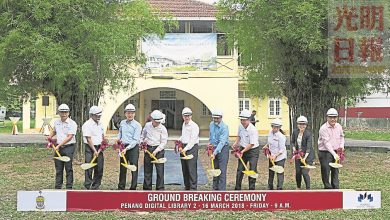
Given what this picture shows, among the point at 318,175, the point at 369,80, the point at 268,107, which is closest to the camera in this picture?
the point at 318,175

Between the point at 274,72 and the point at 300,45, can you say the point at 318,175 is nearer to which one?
the point at 300,45

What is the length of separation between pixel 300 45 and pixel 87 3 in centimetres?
537

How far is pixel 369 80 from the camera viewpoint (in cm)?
1614

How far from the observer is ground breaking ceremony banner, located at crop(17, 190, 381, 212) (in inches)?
329

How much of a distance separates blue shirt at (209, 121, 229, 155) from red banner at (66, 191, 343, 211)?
1270 mm

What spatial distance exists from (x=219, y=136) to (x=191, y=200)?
60.9 inches

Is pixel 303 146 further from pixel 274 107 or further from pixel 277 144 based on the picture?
pixel 274 107

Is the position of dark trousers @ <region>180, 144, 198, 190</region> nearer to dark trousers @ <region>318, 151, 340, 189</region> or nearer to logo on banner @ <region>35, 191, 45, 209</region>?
dark trousers @ <region>318, 151, 340, 189</region>

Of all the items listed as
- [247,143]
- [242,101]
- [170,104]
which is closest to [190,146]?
[247,143]

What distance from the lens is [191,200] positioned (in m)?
8.44

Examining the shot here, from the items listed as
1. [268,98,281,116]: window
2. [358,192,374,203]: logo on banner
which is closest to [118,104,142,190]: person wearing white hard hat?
[358,192,374,203]: logo on banner

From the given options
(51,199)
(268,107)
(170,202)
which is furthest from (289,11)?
(268,107)

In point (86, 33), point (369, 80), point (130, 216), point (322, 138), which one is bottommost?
point (130, 216)

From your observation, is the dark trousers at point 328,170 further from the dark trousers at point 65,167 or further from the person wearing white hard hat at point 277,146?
the dark trousers at point 65,167
